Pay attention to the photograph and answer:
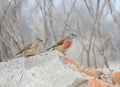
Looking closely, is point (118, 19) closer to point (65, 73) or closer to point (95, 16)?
point (95, 16)

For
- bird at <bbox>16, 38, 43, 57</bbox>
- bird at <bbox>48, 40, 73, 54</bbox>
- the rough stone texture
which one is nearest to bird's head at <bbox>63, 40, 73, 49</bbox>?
bird at <bbox>48, 40, 73, 54</bbox>

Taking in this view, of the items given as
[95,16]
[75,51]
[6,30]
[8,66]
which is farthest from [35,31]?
[8,66]

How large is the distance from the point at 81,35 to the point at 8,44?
3.71ft

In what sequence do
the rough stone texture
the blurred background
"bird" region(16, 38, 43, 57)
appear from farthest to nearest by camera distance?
the blurred background → "bird" region(16, 38, 43, 57) → the rough stone texture

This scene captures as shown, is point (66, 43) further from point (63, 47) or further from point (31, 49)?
point (31, 49)

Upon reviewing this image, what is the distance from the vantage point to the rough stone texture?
3469 mm

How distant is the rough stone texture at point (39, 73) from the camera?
3469 mm

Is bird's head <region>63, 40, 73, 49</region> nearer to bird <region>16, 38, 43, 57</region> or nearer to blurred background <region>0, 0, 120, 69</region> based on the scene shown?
bird <region>16, 38, 43, 57</region>

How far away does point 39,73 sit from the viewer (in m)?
3.58

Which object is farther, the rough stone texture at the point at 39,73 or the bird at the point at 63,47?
the bird at the point at 63,47

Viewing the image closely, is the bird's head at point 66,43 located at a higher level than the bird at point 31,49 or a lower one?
lower

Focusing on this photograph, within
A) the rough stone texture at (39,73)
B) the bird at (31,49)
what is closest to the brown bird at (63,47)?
the bird at (31,49)

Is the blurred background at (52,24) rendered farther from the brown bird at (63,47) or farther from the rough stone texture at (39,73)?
the rough stone texture at (39,73)

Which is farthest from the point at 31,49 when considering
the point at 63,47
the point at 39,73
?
the point at 39,73
